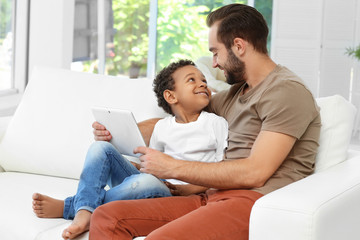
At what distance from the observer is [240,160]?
183 cm

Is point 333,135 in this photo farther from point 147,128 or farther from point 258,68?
point 147,128

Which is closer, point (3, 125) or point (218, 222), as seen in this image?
point (218, 222)

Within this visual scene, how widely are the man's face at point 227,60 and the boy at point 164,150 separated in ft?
0.58

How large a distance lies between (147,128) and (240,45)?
20.4 inches

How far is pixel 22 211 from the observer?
2104 mm

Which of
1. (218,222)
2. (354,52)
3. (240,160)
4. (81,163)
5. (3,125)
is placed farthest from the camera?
(354,52)

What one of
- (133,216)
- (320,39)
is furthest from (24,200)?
(320,39)

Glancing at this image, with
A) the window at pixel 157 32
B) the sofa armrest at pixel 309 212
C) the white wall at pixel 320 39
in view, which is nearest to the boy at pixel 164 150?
the sofa armrest at pixel 309 212

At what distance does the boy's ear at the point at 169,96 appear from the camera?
2.28 meters

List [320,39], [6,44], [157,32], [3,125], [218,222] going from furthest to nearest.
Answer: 1. [157,32]
2. [320,39]
3. [6,44]
4. [3,125]
5. [218,222]

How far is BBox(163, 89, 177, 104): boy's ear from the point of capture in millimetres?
2279

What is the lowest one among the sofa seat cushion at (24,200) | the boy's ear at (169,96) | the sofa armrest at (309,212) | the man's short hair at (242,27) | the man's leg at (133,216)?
the sofa seat cushion at (24,200)

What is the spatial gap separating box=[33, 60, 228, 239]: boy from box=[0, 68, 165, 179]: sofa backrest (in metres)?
0.18

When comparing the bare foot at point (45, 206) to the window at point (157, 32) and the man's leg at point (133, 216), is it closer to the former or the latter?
the man's leg at point (133, 216)
